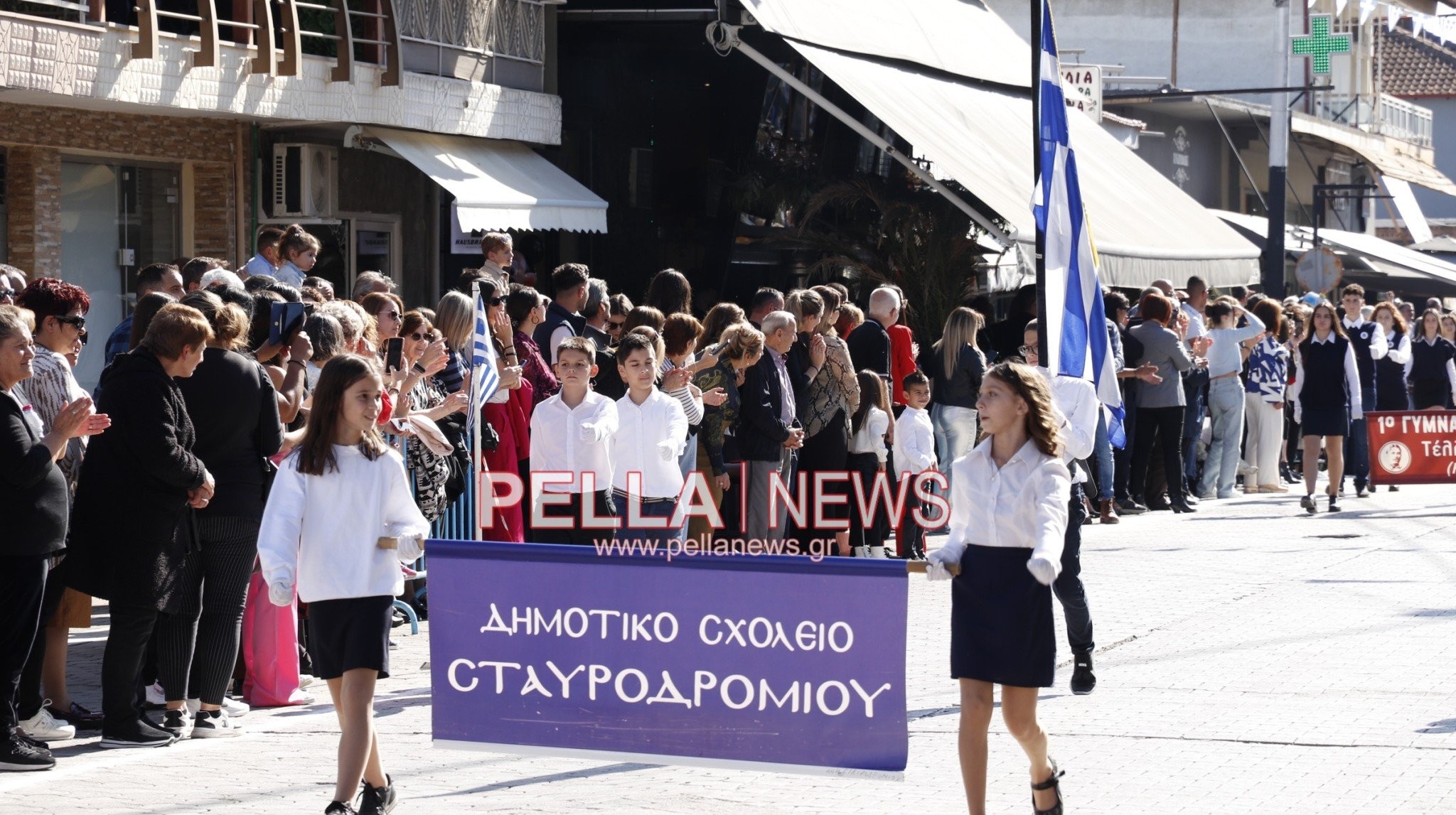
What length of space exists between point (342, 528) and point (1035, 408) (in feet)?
7.73

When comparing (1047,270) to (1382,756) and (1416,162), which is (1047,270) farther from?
(1416,162)

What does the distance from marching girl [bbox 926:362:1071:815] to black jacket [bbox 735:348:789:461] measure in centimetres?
526

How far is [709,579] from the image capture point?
6086 mm

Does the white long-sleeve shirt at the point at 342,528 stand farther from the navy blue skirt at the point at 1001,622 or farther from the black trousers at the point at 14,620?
the navy blue skirt at the point at 1001,622

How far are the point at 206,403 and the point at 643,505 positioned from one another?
2519mm

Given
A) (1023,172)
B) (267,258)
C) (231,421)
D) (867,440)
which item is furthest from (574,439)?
(1023,172)

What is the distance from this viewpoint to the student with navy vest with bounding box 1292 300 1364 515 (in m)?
16.8

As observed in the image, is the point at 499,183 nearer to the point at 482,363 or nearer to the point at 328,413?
the point at 482,363

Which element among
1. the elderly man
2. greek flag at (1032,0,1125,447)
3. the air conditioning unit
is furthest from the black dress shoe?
the air conditioning unit

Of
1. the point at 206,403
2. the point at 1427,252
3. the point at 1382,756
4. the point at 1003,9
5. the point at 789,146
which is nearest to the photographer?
the point at 1382,756

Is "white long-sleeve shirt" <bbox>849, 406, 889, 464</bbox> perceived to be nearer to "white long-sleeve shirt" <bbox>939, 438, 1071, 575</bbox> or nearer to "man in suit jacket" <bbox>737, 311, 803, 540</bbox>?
"man in suit jacket" <bbox>737, 311, 803, 540</bbox>

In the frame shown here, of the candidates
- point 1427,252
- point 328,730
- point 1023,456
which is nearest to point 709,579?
point 1023,456

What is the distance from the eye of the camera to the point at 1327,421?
16844 mm

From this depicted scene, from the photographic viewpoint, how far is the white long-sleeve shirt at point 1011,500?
20.1 ft
